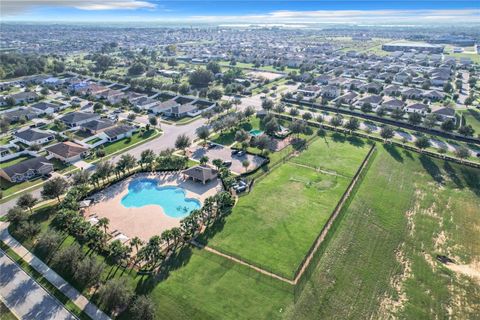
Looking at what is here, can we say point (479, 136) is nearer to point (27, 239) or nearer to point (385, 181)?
point (385, 181)

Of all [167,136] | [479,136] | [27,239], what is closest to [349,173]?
[479,136]

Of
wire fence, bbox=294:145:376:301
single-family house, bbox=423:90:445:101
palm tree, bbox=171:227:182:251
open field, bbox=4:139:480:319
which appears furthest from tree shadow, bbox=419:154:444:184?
single-family house, bbox=423:90:445:101

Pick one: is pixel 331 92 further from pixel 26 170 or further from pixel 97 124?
pixel 26 170

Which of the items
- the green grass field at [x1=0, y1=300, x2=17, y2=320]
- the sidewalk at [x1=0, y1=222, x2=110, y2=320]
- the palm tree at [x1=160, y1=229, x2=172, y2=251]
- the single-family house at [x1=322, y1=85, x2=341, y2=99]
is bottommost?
the single-family house at [x1=322, y1=85, x2=341, y2=99]

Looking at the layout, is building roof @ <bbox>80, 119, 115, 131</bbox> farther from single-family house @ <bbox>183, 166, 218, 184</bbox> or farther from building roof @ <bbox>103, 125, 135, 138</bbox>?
single-family house @ <bbox>183, 166, 218, 184</bbox>

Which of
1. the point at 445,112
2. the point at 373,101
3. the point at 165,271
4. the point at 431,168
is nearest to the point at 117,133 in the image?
the point at 165,271

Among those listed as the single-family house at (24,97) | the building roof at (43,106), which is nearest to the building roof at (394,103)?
the building roof at (43,106)

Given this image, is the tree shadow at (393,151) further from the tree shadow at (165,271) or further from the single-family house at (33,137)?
the single-family house at (33,137)
